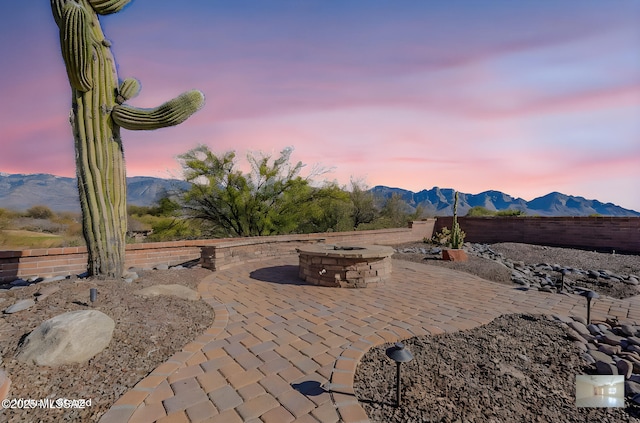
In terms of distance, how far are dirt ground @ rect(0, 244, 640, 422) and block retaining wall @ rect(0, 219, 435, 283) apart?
1.46 meters

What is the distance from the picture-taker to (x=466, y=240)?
551 inches

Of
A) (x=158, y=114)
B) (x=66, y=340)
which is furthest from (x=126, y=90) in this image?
(x=66, y=340)

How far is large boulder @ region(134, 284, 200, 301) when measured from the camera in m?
4.25

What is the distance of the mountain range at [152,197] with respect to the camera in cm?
1288

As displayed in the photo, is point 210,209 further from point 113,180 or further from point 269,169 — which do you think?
point 113,180

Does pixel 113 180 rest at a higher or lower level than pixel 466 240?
higher

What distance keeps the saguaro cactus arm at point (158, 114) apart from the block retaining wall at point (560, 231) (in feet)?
41.7

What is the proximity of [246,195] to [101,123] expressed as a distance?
26.4ft

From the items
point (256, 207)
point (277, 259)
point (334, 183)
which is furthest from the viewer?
point (334, 183)

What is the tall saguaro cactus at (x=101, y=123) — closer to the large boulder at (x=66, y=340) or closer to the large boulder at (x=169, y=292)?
the large boulder at (x=169, y=292)

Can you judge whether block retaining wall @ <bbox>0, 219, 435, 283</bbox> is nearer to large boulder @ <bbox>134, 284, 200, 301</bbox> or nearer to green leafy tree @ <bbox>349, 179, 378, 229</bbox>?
large boulder @ <bbox>134, 284, 200, 301</bbox>

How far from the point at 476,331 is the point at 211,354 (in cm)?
299

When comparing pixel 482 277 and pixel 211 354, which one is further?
pixel 482 277

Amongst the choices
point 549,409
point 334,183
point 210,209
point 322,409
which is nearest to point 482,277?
point 549,409
